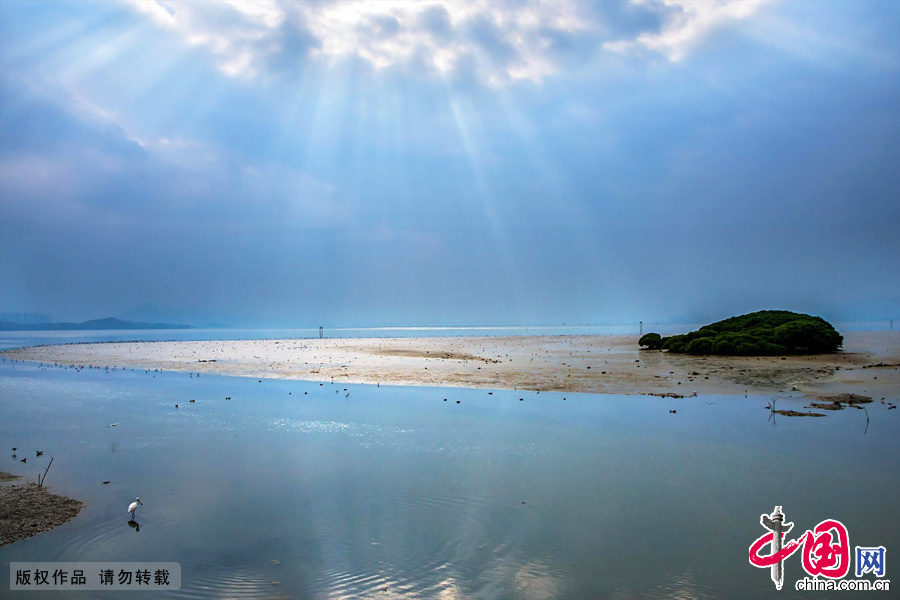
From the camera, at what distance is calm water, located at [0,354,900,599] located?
5898mm

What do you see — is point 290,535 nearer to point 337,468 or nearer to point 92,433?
point 337,468

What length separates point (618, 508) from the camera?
25.5 feet

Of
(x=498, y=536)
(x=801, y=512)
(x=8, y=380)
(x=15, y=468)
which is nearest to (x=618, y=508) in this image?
(x=498, y=536)

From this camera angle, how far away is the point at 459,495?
27.9 ft

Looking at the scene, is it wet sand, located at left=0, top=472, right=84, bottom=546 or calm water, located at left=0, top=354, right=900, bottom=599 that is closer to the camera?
calm water, located at left=0, top=354, right=900, bottom=599

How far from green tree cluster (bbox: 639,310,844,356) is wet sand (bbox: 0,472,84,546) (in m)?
40.1
